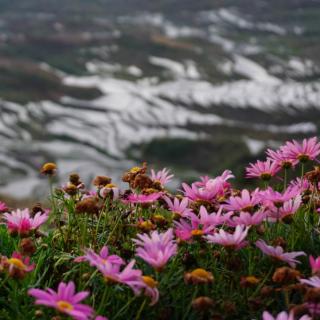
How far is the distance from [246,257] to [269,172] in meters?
0.38

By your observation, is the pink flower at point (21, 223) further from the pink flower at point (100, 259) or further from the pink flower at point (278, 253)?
→ the pink flower at point (278, 253)

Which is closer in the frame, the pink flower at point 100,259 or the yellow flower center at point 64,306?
the yellow flower center at point 64,306

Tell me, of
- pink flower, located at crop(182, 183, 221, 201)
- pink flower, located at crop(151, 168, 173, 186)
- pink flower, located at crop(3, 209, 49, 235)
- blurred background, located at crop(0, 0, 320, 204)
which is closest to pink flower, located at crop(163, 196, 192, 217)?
pink flower, located at crop(182, 183, 221, 201)

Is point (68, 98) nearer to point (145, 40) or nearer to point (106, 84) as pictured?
point (106, 84)

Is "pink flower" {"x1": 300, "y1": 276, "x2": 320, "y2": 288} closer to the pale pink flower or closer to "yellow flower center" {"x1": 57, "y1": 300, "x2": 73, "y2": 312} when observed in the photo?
the pale pink flower

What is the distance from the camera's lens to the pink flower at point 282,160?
2277 millimetres

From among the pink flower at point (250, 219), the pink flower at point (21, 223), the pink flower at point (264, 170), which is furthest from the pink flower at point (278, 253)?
the pink flower at point (21, 223)

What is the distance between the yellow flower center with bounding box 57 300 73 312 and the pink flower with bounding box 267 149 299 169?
3.48 ft

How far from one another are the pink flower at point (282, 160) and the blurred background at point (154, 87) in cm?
2939

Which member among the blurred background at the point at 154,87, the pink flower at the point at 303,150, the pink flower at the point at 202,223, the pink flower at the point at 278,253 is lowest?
the blurred background at the point at 154,87

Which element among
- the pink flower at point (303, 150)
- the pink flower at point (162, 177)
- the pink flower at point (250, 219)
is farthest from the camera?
the pink flower at point (162, 177)

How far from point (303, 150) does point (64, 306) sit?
3.76 feet

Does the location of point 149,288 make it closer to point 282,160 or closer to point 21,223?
point 21,223

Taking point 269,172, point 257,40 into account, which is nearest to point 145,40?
point 257,40
